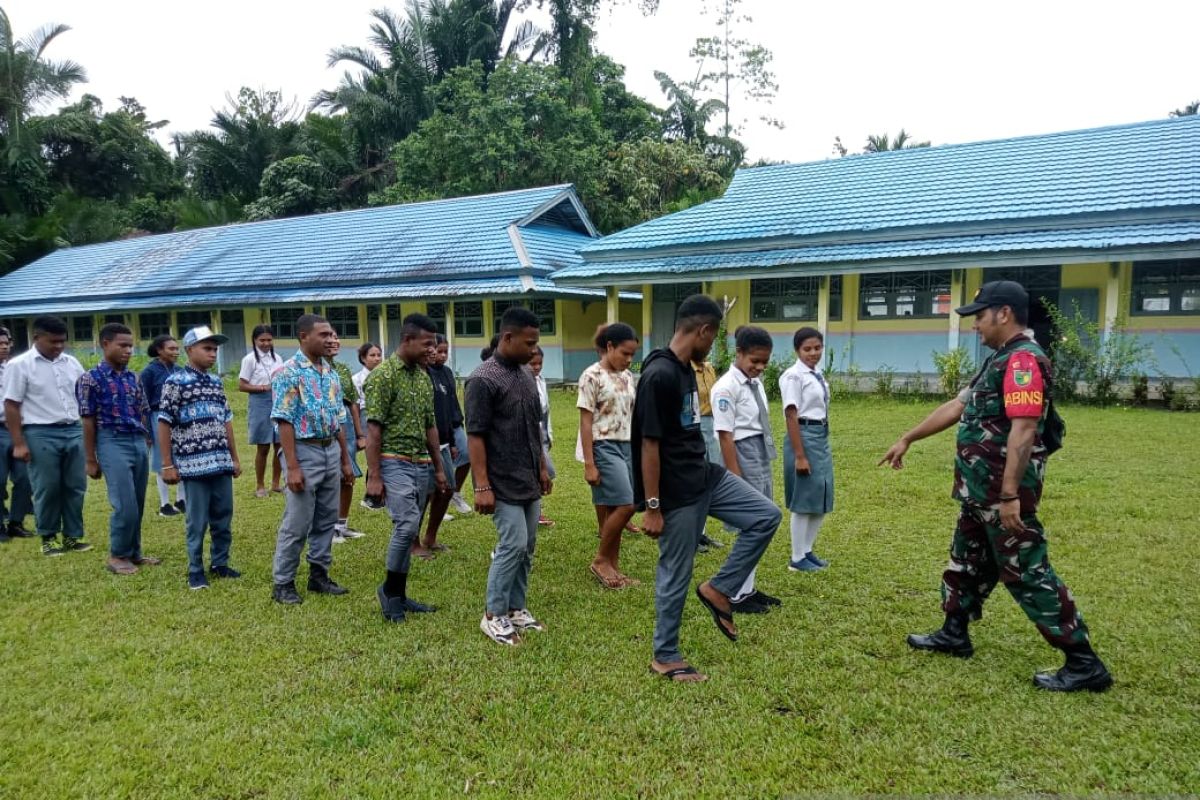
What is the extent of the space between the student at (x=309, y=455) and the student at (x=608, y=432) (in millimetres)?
1613

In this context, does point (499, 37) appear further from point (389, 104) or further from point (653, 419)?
point (653, 419)

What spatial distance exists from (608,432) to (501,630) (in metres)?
1.65

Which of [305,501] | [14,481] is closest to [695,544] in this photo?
[305,501]

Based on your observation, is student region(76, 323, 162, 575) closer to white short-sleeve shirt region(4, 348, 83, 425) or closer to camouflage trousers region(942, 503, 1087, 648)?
white short-sleeve shirt region(4, 348, 83, 425)

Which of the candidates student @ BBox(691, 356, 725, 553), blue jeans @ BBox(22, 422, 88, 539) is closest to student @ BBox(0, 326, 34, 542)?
blue jeans @ BBox(22, 422, 88, 539)

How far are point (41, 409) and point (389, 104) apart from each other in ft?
98.4

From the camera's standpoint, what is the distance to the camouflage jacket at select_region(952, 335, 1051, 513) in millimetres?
3324

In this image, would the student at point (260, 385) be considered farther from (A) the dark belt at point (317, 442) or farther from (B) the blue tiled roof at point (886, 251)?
(B) the blue tiled roof at point (886, 251)

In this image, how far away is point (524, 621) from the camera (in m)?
4.29

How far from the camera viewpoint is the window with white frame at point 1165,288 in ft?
43.9

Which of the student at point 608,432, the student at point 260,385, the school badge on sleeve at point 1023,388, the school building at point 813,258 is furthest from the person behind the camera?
the school building at point 813,258

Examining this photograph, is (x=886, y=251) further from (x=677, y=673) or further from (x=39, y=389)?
(x=39, y=389)

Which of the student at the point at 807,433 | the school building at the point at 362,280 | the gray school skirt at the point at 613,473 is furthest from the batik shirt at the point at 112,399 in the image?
the school building at the point at 362,280

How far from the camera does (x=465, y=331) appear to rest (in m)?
20.8
